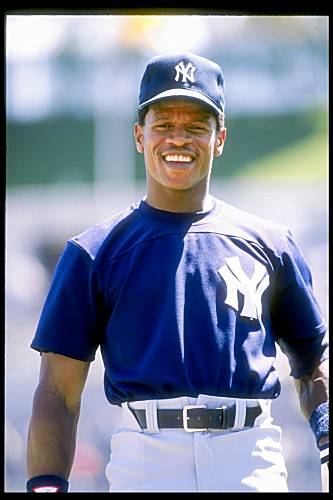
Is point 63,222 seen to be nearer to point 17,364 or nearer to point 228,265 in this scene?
point 17,364

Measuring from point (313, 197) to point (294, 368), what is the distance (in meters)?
6.83

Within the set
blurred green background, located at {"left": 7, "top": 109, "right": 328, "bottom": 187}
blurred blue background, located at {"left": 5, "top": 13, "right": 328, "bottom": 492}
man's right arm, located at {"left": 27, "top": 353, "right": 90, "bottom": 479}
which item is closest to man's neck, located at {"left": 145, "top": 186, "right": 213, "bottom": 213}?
man's right arm, located at {"left": 27, "top": 353, "right": 90, "bottom": 479}

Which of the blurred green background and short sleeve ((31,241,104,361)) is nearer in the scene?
short sleeve ((31,241,104,361))

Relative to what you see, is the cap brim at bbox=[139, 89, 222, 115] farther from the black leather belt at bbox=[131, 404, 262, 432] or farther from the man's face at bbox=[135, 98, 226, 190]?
the black leather belt at bbox=[131, 404, 262, 432]

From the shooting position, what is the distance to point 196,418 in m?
3.32

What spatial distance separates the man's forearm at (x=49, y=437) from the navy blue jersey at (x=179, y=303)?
16 cm

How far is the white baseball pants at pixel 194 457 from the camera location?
3.33m

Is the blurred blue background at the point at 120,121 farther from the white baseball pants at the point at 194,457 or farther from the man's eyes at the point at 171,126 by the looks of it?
the white baseball pants at the point at 194,457

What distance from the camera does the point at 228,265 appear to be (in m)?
3.50

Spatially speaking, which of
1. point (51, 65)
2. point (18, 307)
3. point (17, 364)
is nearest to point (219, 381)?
point (17, 364)

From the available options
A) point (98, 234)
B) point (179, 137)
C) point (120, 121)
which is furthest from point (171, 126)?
point (120, 121)

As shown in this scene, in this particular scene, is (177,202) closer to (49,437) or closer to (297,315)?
(297,315)

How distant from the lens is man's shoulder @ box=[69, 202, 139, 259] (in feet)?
11.4

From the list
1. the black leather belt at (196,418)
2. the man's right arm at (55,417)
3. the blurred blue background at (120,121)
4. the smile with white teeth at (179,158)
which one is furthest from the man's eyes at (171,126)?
the blurred blue background at (120,121)
